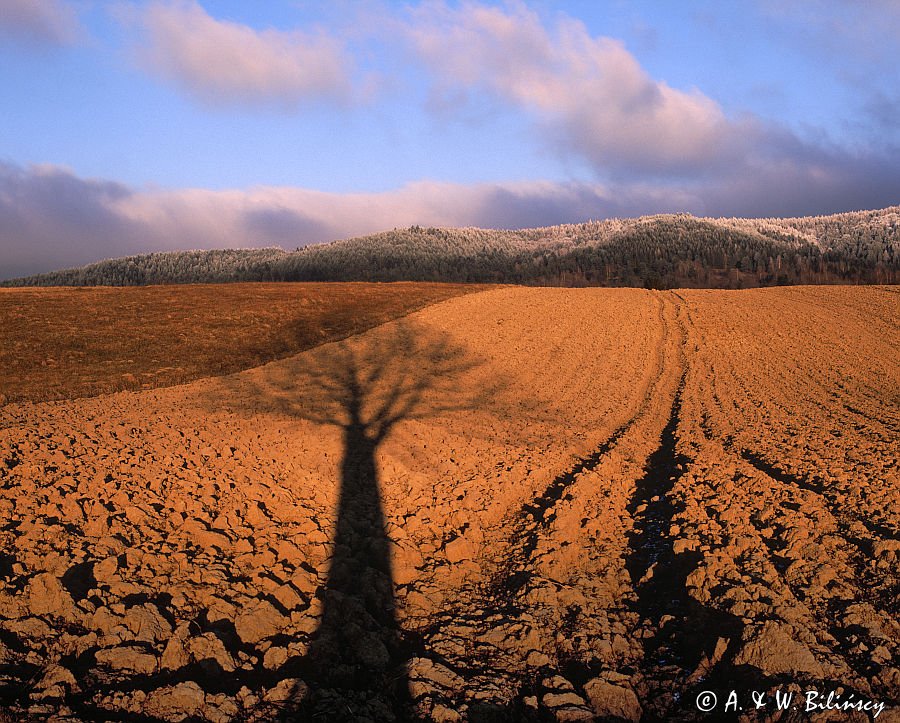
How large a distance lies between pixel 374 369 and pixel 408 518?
939cm

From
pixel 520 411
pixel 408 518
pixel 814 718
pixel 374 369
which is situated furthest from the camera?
pixel 374 369

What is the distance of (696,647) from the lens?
14.6ft

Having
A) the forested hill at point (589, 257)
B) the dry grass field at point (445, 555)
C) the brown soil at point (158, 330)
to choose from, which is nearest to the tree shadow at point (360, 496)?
the dry grass field at point (445, 555)

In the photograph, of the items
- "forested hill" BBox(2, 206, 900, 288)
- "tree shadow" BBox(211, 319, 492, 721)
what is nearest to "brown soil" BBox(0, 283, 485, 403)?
"tree shadow" BBox(211, 319, 492, 721)

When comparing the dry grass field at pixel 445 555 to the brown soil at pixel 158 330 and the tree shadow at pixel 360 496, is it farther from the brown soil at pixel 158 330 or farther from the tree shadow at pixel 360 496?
the brown soil at pixel 158 330

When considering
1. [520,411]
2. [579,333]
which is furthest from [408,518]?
[579,333]

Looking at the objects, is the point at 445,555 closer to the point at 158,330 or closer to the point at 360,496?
the point at 360,496

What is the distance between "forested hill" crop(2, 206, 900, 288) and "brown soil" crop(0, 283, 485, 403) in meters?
78.5

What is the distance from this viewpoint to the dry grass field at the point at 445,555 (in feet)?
13.0

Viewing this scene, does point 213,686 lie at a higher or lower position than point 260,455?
lower

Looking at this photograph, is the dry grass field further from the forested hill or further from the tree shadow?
the forested hill

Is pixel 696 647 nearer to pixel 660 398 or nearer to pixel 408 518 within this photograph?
pixel 408 518

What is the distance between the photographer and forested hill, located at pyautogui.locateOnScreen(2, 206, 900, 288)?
365 feet

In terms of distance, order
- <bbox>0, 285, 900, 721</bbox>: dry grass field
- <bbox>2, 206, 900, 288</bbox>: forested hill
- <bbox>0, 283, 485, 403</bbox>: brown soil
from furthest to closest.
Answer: <bbox>2, 206, 900, 288</bbox>: forested hill
<bbox>0, 283, 485, 403</bbox>: brown soil
<bbox>0, 285, 900, 721</bbox>: dry grass field
